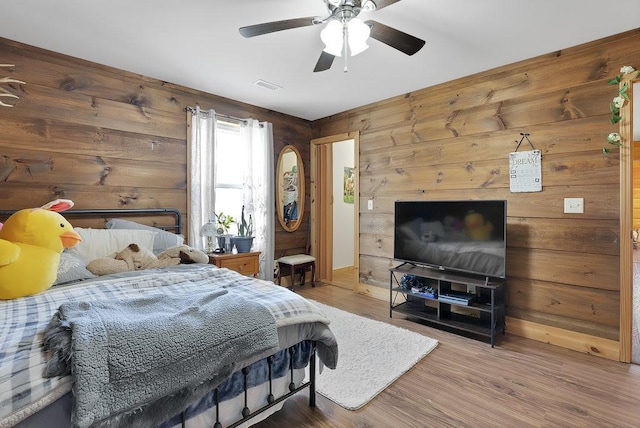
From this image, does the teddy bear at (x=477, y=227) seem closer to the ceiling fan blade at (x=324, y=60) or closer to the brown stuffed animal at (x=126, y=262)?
the ceiling fan blade at (x=324, y=60)

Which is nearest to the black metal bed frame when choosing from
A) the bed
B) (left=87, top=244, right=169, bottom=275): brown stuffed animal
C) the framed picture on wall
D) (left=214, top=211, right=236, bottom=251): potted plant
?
the bed

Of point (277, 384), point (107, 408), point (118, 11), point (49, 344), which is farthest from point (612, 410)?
point (118, 11)

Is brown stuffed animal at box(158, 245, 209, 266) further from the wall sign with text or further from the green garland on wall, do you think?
the green garland on wall

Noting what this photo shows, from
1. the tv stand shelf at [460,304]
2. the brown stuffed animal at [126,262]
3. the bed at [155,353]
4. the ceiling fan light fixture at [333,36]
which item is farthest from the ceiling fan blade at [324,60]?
the tv stand shelf at [460,304]

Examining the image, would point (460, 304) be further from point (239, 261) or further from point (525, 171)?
point (239, 261)

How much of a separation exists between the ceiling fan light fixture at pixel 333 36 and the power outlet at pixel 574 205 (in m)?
2.24

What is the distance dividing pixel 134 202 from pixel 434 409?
310 cm

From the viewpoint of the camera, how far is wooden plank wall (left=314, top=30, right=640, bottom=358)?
8.10 ft

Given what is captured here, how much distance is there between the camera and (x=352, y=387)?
2.04 meters

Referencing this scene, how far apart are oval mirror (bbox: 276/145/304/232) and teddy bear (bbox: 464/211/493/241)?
2.43m

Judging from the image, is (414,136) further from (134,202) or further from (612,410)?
(134,202)

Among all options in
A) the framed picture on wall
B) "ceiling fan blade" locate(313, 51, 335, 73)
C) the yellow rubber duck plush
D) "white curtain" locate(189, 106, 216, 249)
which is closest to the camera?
the yellow rubber duck plush

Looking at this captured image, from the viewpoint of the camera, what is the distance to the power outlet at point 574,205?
256 centimetres

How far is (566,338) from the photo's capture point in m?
2.63
